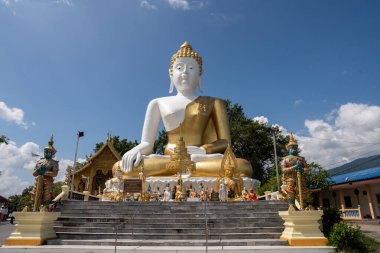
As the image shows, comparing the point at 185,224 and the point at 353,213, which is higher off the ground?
the point at 353,213

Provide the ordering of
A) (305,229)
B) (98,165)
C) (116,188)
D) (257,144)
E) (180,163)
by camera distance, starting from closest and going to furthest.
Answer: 1. (305,229)
2. (116,188)
3. (180,163)
4. (98,165)
5. (257,144)

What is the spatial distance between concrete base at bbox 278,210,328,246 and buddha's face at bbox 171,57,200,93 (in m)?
12.5

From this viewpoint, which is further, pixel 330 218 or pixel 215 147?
pixel 215 147

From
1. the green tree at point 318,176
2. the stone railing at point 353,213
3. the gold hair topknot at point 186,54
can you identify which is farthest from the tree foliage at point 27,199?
the stone railing at point 353,213

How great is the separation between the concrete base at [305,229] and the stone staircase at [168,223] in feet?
1.35

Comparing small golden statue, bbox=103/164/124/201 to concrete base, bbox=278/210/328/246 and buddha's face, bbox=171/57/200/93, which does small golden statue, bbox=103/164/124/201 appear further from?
concrete base, bbox=278/210/328/246

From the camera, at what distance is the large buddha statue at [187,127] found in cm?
1584

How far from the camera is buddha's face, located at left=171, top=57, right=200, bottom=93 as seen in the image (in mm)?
18766

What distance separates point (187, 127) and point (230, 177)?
453 centimetres

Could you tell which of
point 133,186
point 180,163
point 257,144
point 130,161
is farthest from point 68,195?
point 257,144

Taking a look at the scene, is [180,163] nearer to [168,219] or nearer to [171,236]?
[168,219]

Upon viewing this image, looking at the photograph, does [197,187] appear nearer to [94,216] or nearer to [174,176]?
[174,176]

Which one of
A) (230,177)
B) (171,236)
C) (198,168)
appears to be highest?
(198,168)

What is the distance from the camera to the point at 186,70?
1888 centimetres
